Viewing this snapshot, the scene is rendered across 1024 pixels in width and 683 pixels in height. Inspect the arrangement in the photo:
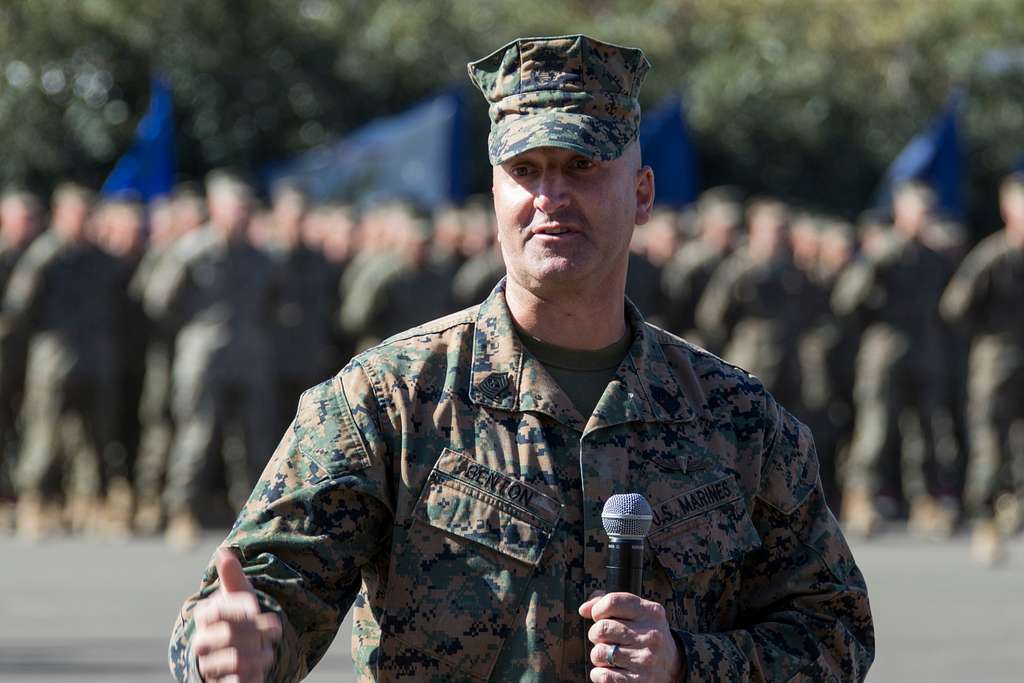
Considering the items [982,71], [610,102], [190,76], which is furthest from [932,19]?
[610,102]

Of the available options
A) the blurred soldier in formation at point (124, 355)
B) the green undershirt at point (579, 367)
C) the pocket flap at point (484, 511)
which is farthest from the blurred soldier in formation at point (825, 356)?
the pocket flap at point (484, 511)

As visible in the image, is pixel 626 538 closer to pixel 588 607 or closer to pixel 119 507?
pixel 588 607

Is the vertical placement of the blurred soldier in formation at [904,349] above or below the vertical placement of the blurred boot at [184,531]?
above

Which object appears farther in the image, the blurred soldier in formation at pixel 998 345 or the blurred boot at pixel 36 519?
the blurred boot at pixel 36 519

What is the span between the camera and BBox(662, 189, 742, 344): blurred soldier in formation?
18.3 m

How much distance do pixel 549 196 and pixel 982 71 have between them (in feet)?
91.1

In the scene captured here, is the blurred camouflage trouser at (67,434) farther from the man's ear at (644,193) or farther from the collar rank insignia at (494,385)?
the collar rank insignia at (494,385)

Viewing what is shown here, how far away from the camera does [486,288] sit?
18125mm

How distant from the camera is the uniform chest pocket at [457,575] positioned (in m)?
3.50

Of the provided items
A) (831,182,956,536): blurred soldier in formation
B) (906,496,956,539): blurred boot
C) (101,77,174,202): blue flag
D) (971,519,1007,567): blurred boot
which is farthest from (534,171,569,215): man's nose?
(101,77,174,202): blue flag

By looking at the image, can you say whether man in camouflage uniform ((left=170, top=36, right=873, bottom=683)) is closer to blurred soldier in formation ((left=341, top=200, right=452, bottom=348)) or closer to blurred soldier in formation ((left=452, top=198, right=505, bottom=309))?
blurred soldier in formation ((left=341, top=200, right=452, bottom=348))

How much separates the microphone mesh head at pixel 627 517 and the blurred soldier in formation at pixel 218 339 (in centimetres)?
1173

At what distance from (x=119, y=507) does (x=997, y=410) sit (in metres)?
6.03

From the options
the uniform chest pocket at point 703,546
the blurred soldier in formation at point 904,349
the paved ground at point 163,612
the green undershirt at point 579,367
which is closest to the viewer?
the uniform chest pocket at point 703,546
